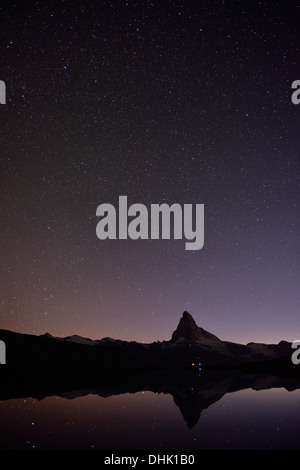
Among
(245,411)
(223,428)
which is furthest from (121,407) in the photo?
(223,428)

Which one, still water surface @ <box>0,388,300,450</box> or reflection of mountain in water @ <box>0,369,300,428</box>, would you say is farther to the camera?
reflection of mountain in water @ <box>0,369,300,428</box>

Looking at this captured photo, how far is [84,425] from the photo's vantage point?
14039mm

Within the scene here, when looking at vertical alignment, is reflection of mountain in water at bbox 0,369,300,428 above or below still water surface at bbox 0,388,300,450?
below

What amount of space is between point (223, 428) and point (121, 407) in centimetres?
827

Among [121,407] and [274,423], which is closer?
[274,423]

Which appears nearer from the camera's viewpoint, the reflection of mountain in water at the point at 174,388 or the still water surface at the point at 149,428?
the still water surface at the point at 149,428

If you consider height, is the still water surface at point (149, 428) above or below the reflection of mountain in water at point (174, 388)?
above

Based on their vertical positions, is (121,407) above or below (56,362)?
above

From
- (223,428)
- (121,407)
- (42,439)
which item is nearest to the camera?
(42,439)

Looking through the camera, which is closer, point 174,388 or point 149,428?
point 149,428

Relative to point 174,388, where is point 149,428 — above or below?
A: above
